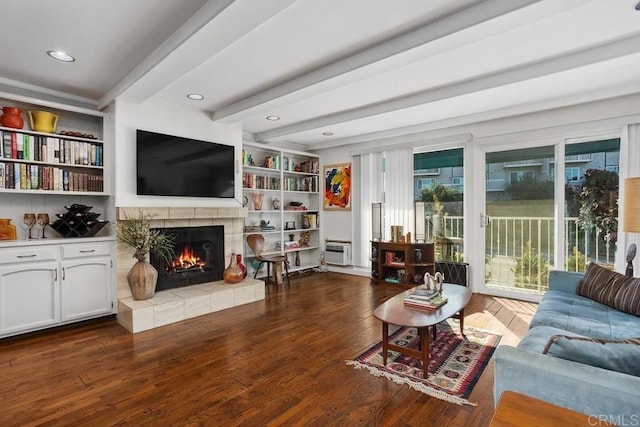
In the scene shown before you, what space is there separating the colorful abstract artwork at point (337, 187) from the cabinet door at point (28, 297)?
4.17m

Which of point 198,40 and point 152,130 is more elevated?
point 198,40

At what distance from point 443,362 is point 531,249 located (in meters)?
2.64

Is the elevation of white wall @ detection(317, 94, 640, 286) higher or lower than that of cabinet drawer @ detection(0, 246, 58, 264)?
higher

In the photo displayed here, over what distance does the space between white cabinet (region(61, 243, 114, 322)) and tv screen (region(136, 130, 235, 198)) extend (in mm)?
789

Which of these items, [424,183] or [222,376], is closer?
[222,376]

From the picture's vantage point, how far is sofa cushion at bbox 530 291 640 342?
208cm

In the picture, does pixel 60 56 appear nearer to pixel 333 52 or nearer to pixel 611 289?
pixel 333 52

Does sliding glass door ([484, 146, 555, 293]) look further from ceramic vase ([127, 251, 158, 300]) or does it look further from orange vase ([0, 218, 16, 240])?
orange vase ([0, 218, 16, 240])

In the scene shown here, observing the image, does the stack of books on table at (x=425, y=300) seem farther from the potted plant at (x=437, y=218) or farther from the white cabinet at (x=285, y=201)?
the white cabinet at (x=285, y=201)

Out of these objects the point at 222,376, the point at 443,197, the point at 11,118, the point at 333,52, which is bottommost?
the point at 222,376

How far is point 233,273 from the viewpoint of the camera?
419 cm

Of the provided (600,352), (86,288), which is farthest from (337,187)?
(600,352)

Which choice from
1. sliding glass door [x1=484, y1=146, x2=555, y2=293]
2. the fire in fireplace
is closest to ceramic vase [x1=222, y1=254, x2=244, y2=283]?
the fire in fireplace

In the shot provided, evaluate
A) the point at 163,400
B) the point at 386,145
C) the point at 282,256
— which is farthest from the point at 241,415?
the point at 386,145
